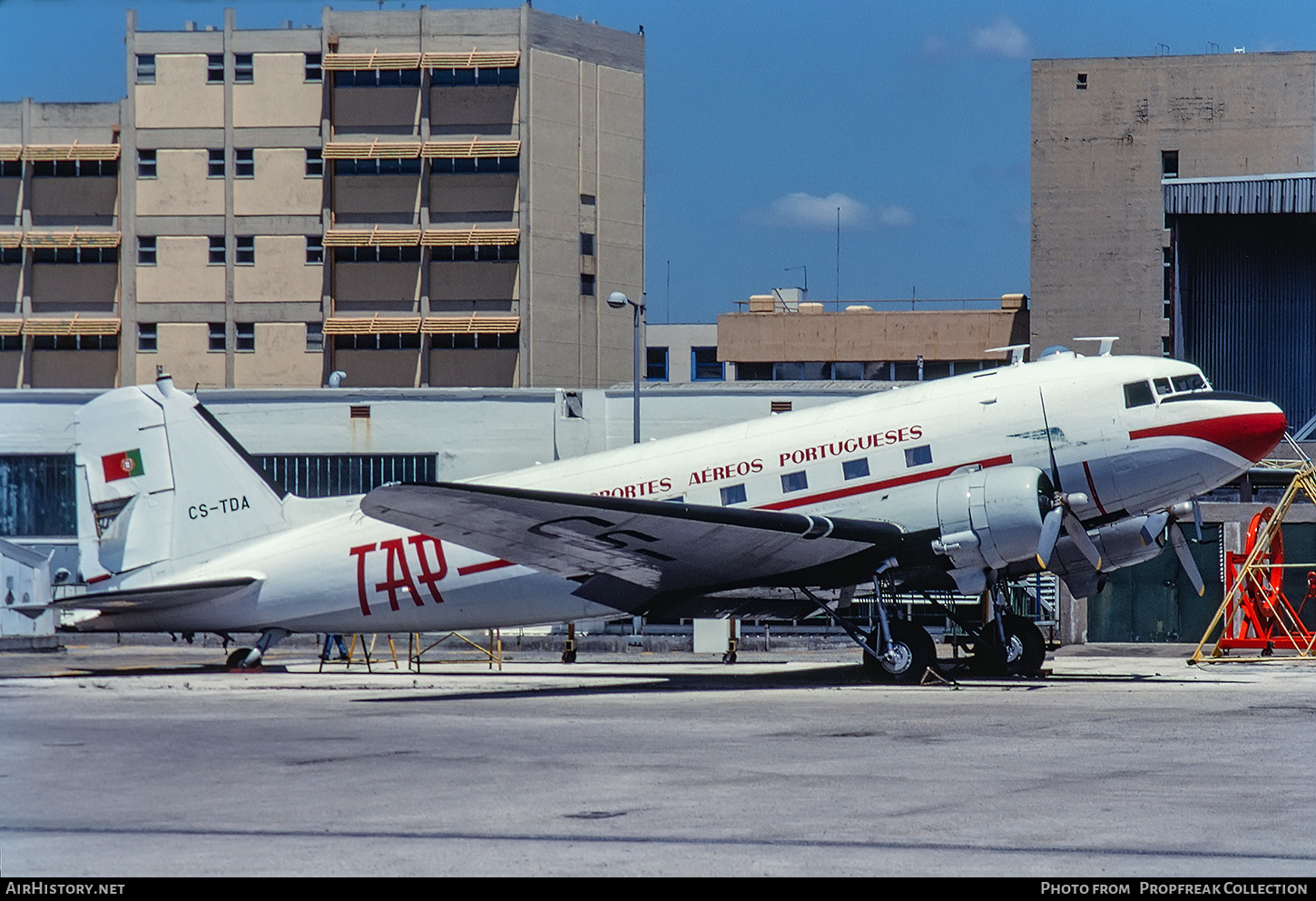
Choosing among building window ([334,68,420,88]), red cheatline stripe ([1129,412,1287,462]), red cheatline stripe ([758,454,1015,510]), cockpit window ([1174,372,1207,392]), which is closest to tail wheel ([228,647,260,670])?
red cheatline stripe ([758,454,1015,510])

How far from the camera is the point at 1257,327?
2719 inches

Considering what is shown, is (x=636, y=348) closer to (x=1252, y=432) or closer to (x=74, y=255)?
(x=1252, y=432)

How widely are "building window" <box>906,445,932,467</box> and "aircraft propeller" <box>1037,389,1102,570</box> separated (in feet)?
6.55

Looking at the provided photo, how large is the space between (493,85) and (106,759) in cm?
6113

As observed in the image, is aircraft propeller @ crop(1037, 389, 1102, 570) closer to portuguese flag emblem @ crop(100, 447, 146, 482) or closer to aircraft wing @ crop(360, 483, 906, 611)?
aircraft wing @ crop(360, 483, 906, 611)

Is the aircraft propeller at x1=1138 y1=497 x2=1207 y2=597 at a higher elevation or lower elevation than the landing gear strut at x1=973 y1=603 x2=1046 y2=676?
higher

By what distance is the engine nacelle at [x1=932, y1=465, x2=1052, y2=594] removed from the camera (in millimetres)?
24234

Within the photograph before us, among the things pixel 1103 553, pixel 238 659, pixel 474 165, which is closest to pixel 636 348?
pixel 238 659

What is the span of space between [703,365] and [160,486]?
79974 millimetres

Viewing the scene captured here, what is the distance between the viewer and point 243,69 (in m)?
73.4

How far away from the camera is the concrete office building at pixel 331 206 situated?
239 feet

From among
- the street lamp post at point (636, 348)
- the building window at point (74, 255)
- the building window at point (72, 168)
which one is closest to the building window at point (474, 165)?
the building window at point (72, 168)

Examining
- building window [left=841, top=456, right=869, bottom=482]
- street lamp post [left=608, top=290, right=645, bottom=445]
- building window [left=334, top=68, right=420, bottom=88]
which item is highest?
building window [left=334, top=68, right=420, bottom=88]

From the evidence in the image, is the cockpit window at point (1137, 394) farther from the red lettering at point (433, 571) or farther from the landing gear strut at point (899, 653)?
the red lettering at point (433, 571)
